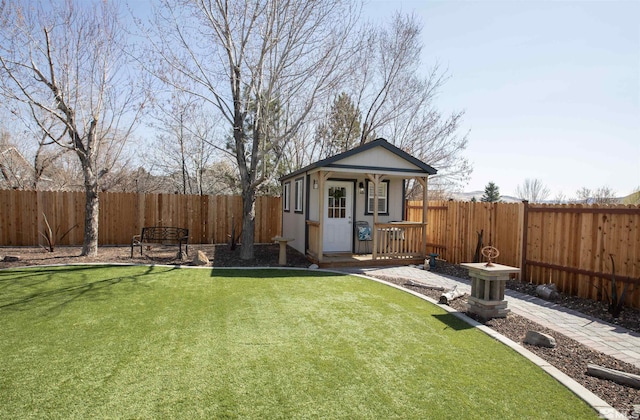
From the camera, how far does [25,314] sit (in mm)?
4383

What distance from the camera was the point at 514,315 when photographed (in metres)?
4.92

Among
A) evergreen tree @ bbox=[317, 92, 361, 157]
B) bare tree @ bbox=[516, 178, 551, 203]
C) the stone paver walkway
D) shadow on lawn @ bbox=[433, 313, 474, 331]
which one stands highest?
evergreen tree @ bbox=[317, 92, 361, 157]

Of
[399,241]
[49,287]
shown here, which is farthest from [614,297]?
[49,287]

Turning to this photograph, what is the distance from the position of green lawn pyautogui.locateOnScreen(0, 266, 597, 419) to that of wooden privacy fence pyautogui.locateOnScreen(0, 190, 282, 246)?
604 centimetres

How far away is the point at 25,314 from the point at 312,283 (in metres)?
4.29

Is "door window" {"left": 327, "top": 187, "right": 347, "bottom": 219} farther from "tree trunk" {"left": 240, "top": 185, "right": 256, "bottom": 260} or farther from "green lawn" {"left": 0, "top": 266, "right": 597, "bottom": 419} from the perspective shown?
"green lawn" {"left": 0, "top": 266, "right": 597, "bottom": 419}

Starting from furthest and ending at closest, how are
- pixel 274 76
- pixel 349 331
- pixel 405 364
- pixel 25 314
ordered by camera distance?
pixel 274 76, pixel 25 314, pixel 349 331, pixel 405 364

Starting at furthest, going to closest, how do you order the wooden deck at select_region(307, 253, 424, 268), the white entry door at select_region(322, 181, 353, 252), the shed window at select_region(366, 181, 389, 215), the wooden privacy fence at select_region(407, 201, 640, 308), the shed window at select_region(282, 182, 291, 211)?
the shed window at select_region(282, 182, 291, 211) < the shed window at select_region(366, 181, 389, 215) < the white entry door at select_region(322, 181, 353, 252) < the wooden deck at select_region(307, 253, 424, 268) < the wooden privacy fence at select_region(407, 201, 640, 308)

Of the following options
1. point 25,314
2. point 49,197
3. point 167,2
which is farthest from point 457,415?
Result: point 49,197

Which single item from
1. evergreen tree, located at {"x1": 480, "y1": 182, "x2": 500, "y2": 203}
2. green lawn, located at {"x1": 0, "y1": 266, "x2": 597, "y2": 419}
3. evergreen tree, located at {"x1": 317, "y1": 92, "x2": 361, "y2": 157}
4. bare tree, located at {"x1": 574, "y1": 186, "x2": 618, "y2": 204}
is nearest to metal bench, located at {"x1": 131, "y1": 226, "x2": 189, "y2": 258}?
green lawn, located at {"x1": 0, "y1": 266, "x2": 597, "y2": 419}

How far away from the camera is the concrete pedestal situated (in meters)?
4.66

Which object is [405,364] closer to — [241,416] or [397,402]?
[397,402]

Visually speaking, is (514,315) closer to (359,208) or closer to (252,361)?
(252,361)

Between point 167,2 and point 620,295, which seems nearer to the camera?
point 620,295
